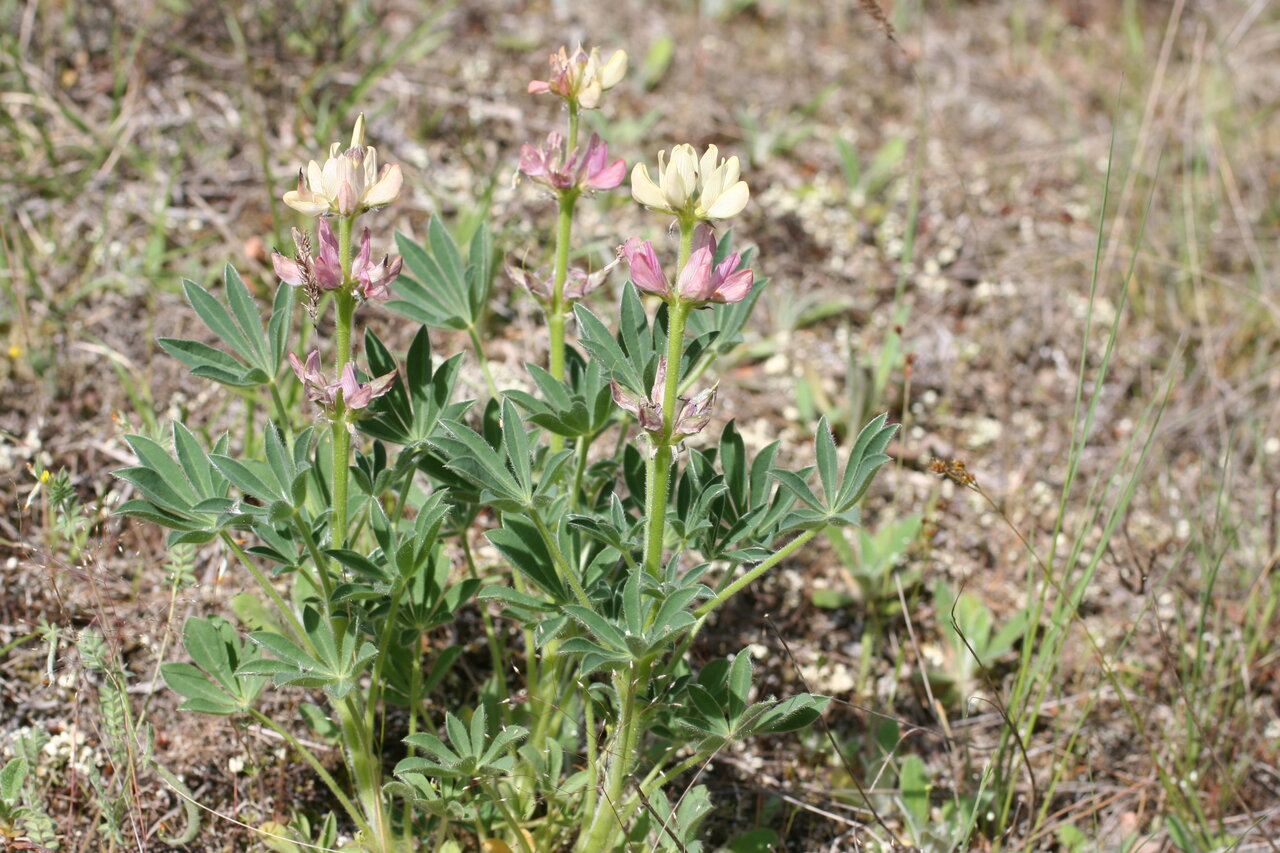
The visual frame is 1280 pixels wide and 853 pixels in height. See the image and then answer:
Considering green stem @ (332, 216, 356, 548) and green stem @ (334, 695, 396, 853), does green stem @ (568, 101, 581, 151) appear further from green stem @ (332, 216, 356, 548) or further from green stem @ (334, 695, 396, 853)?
green stem @ (334, 695, 396, 853)

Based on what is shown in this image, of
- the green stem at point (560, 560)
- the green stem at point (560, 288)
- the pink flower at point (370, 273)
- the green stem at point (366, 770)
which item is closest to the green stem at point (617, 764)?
the green stem at point (560, 560)

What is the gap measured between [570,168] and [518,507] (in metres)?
0.56

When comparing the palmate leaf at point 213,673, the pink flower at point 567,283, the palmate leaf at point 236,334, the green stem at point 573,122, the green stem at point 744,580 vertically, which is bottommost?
the palmate leaf at point 213,673

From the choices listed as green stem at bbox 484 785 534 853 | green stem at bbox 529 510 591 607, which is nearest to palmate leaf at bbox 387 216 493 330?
green stem at bbox 529 510 591 607

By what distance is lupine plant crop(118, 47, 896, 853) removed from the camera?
1584 mm

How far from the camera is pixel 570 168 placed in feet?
5.94

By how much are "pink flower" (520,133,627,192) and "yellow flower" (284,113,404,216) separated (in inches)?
10.6

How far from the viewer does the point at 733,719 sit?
180cm

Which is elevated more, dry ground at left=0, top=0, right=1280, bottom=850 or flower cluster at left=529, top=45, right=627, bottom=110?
flower cluster at left=529, top=45, right=627, bottom=110

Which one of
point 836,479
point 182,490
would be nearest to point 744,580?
point 836,479

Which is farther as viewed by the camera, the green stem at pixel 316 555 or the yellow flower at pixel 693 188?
the green stem at pixel 316 555

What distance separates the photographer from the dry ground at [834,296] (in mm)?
2385

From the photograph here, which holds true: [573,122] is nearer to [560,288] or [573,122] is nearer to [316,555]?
[560,288]

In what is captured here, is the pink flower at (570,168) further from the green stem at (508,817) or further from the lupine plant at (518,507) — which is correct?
the green stem at (508,817)
